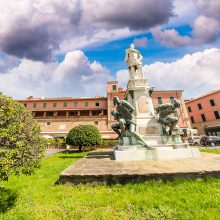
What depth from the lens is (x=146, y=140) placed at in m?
7.54

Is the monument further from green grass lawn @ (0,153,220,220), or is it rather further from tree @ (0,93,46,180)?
tree @ (0,93,46,180)

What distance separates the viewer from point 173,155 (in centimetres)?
681

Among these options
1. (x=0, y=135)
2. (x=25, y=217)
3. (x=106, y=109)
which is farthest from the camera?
(x=106, y=109)

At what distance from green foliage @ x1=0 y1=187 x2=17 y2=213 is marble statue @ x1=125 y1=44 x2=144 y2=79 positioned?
27.0 ft

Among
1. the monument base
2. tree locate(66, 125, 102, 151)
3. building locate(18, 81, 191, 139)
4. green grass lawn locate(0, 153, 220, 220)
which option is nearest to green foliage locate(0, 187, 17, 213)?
green grass lawn locate(0, 153, 220, 220)

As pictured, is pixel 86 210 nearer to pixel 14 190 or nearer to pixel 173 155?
pixel 14 190

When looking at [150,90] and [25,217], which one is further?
[150,90]

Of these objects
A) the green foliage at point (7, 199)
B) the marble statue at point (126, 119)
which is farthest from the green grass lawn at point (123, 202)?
the marble statue at point (126, 119)

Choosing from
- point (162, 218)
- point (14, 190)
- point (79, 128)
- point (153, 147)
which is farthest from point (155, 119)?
point (79, 128)

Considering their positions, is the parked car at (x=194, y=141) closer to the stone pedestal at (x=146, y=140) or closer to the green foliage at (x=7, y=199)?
the stone pedestal at (x=146, y=140)

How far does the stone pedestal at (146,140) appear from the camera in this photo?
6730mm

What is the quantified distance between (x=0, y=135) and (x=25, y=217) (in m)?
1.61

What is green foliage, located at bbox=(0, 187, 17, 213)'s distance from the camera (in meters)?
3.19

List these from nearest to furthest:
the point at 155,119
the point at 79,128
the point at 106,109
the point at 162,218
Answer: the point at 162,218
the point at 155,119
the point at 79,128
the point at 106,109
